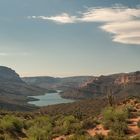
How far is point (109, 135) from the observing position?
869 inches

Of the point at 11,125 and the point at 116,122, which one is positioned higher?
the point at 116,122

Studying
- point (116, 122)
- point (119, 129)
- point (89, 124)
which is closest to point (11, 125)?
point (89, 124)

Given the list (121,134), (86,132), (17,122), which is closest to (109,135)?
(121,134)

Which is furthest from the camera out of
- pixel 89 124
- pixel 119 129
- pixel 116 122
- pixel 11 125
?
pixel 11 125

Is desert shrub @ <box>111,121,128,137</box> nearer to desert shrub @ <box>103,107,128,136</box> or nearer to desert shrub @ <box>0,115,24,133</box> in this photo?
desert shrub @ <box>103,107,128,136</box>

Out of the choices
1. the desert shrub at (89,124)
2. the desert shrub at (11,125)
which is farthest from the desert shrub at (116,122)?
the desert shrub at (11,125)

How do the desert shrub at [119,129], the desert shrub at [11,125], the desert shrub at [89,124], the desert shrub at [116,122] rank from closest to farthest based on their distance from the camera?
the desert shrub at [119,129]
the desert shrub at [116,122]
the desert shrub at [89,124]
the desert shrub at [11,125]

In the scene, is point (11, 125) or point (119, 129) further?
point (11, 125)

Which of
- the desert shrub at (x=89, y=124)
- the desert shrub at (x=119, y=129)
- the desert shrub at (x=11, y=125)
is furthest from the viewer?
the desert shrub at (x=11, y=125)

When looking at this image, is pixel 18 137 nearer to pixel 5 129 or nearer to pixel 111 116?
pixel 5 129

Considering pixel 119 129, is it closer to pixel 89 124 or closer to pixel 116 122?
pixel 116 122

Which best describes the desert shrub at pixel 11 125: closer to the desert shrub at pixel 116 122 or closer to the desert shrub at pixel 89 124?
the desert shrub at pixel 89 124

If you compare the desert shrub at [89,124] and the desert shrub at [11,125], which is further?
the desert shrub at [11,125]

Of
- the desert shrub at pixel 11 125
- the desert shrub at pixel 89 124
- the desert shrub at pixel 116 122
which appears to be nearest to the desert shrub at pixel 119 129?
the desert shrub at pixel 116 122
